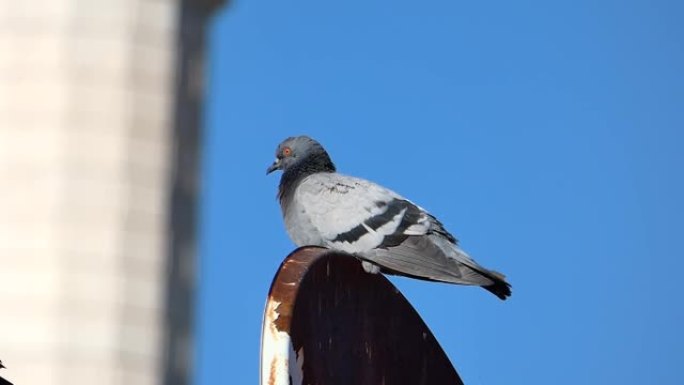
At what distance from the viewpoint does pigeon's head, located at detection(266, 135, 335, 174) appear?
32.7 ft

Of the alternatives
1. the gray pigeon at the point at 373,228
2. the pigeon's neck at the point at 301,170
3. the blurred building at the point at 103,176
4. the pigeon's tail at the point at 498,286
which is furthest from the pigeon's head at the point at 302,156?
the blurred building at the point at 103,176

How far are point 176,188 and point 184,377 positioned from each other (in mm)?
4819

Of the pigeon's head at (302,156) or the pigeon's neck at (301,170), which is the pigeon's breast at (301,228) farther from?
the pigeon's head at (302,156)

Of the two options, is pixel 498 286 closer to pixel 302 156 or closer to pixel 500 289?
pixel 500 289

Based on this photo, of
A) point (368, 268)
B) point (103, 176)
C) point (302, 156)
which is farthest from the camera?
point (103, 176)

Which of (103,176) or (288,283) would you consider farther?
(103,176)

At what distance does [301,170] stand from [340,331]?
4372mm

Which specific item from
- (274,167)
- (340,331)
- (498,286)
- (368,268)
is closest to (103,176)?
(274,167)

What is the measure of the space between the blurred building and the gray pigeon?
32.8 m

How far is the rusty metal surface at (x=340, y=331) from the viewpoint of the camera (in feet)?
16.5

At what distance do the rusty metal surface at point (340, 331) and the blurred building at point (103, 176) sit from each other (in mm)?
36062

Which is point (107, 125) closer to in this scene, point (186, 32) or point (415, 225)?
point (186, 32)

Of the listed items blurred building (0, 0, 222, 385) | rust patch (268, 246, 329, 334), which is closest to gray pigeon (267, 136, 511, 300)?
rust patch (268, 246, 329, 334)

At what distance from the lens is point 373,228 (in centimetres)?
896
